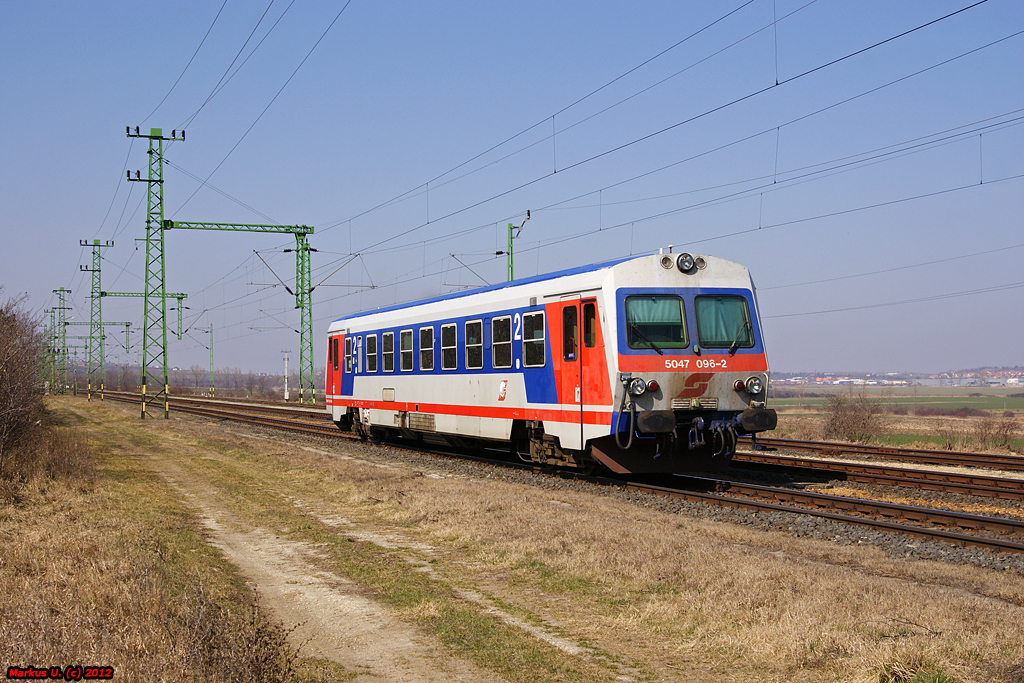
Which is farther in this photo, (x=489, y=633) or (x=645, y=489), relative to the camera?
(x=645, y=489)

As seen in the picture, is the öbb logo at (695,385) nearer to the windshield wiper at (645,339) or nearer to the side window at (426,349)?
the windshield wiper at (645,339)

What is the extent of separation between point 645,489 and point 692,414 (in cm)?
151

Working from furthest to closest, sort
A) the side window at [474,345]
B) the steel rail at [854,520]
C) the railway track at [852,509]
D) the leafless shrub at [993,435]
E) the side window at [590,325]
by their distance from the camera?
the leafless shrub at [993,435] < the side window at [474,345] < the side window at [590,325] < the railway track at [852,509] < the steel rail at [854,520]

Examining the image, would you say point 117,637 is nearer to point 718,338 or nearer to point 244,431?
point 718,338

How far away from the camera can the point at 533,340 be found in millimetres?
16516

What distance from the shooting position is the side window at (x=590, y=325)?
48.4ft

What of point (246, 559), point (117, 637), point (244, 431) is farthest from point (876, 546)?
point (244, 431)

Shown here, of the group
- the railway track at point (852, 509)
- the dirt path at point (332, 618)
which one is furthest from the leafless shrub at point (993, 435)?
the dirt path at point (332, 618)

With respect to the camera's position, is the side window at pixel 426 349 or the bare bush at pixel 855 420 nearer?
the side window at pixel 426 349

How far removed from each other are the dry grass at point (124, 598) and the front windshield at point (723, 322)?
8.66 meters

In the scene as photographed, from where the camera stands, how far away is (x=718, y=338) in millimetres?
14906

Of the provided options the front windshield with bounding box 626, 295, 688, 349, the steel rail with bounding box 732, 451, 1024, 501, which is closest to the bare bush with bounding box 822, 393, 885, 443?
the steel rail with bounding box 732, 451, 1024, 501

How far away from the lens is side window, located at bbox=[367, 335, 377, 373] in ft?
80.0

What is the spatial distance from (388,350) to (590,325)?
9.71m
